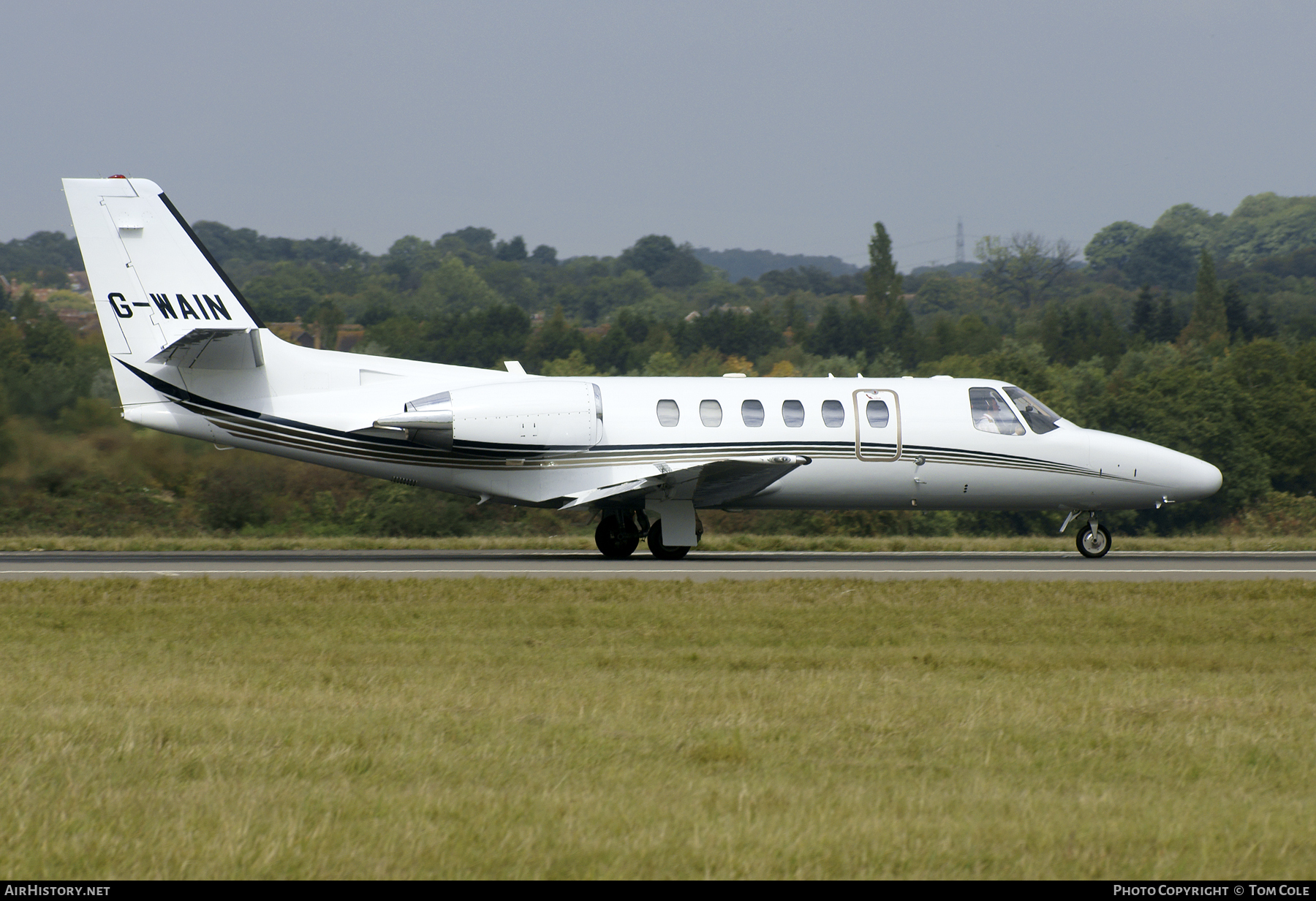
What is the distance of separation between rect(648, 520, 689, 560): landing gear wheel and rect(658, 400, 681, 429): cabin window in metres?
1.64

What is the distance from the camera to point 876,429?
2169cm

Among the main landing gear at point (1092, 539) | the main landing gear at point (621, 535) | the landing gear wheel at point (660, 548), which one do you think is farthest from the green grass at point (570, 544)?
the landing gear wheel at point (660, 548)

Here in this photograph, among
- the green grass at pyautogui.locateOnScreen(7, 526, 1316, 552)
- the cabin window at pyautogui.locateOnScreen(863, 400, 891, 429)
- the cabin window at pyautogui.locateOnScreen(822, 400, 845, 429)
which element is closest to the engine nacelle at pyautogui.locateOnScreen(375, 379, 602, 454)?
the cabin window at pyautogui.locateOnScreen(822, 400, 845, 429)

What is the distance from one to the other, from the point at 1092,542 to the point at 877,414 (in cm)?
479

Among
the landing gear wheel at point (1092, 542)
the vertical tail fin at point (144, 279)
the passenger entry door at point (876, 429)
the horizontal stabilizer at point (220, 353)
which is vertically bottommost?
the landing gear wheel at point (1092, 542)

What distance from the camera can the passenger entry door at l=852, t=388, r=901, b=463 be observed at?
21.6 m

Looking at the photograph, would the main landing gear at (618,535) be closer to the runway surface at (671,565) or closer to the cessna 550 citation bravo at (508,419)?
the cessna 550 citation bravo at (508,419)

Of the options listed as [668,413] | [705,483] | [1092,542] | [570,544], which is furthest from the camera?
[570,544]

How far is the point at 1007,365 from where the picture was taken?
56719 mm

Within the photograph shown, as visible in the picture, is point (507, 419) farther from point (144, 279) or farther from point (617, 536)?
point (144, 279)

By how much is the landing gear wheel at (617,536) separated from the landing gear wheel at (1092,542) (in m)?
7.95

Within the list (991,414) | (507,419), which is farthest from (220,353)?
(991,414)

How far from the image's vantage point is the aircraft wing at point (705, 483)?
20.3m

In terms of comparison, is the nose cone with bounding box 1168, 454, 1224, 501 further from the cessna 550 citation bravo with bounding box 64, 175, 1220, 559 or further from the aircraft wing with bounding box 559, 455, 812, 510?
the aircraft wing with bounding box 559, 455, 812, 510
